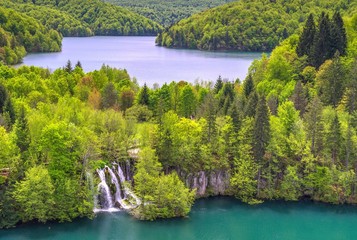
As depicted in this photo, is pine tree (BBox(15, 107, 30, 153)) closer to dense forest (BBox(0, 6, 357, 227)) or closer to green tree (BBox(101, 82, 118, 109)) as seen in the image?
dense forest (BBox(0, 6, 357, 227))

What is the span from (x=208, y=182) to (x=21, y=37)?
126929 mm

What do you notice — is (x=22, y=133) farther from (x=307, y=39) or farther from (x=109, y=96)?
(x=307, y=39)

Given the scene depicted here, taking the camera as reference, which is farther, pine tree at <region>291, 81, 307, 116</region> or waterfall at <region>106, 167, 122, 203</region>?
pine tree at <region>291, 81, 307, 116</region>

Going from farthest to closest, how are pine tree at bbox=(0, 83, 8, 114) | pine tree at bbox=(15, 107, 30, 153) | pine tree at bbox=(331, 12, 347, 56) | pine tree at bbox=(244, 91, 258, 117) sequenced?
pine tree at bbox=(331, 12, 347, 56) → pine tree at bbox=(0, 83, 8, 114) → pine tree at bbox=(244, 91, 258, 117) → pine tree at bbox=(15, 107, 30, 153)

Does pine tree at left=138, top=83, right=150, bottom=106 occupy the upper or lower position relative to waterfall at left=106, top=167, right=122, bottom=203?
upper

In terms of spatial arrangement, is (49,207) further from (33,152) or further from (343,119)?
(343,119)

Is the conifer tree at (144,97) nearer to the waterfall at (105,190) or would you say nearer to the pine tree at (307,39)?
the waterfall at (105,190)

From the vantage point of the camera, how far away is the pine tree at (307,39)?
9194cm

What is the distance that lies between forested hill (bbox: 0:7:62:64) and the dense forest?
71.1 m

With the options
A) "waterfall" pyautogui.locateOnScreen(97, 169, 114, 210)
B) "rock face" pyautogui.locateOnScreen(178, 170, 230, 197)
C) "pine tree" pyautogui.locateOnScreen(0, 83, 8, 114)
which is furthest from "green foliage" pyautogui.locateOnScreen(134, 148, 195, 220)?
"pine tree" pyautogui.locateOnScreen(0, 83, 8, 114)

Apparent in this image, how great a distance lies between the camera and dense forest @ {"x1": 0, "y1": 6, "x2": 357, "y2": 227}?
4891 centimetres

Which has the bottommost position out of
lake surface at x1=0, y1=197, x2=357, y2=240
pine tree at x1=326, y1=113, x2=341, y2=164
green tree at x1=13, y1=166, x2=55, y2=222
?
lake surface at x1=0, y1=197, x2=357, y2=240

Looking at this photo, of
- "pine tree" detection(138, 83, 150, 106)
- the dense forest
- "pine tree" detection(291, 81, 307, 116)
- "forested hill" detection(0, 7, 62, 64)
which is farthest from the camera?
"forested hill" detection(0, 7, 62, 64)

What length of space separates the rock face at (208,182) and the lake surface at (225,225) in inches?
36.6
